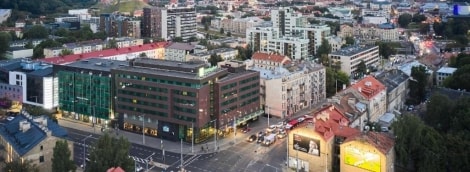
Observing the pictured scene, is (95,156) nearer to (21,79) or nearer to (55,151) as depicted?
(55,151)

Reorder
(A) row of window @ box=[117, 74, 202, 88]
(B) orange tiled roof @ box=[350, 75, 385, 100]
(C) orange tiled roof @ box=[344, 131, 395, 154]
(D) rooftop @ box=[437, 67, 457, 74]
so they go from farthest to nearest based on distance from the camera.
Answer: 1. (D) rooftop @ box=[437, 67, 457, 74]
2. (B) orange tiled roof @ box=[350, 75, 385, 100]
3. (A) row of window @ box=[117, 74, 202, 88]
4. (C) orange tiled roof @ box=[344, 131, 395, 154]

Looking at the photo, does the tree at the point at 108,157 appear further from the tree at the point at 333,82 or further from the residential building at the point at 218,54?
the residential building at the point at 218,54

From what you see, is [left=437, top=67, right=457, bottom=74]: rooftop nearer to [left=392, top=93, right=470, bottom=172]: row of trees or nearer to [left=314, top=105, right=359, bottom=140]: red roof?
[left=392, top=93, right=470, bottom=172]: row of trees

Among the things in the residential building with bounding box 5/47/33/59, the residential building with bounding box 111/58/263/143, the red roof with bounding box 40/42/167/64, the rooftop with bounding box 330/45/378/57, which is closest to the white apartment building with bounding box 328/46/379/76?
the rooftop with bounding box 330/45/378/57

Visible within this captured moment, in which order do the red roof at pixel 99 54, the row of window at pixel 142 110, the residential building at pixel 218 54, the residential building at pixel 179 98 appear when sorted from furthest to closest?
1. the residential building at pixel 218 54
2. the red roof at pixel 99 54
3. the row of window at pixel 142 110
4. the residential building at pixel 179 98

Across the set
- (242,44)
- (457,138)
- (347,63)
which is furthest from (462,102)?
(242,44)

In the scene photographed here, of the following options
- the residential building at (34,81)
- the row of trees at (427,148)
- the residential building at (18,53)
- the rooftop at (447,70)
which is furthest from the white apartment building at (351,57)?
the residential building at (18,53)

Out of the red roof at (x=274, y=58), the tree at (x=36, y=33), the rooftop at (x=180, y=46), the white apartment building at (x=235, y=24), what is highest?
the white apartment building at (x=235, y=24)
